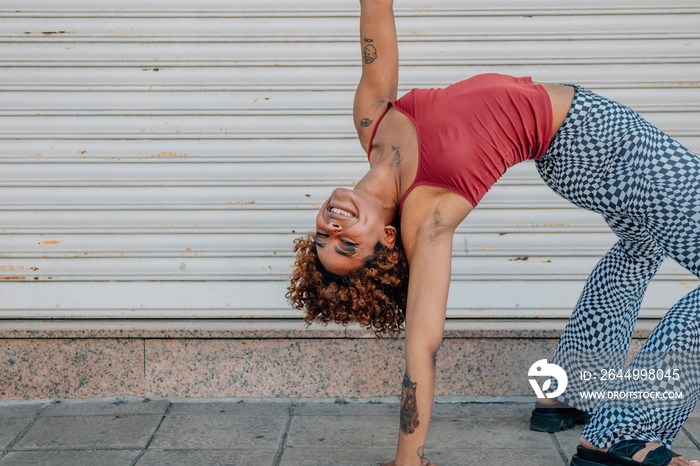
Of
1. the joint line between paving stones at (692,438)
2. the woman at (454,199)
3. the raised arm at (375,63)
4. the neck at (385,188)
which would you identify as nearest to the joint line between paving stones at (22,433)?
the woman at (454,199)

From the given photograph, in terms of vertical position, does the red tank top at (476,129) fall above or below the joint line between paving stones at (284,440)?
above

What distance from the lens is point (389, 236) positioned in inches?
110

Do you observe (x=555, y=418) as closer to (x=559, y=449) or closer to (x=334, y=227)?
(x=559, y=449)

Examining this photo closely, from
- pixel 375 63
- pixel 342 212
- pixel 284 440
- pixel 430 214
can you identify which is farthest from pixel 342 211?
pixel 284 440

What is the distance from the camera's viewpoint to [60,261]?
4000mm

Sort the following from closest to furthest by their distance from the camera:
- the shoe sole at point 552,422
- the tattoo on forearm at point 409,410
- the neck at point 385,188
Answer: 1. the tattoo on forearm at point 409,410
2. the neck at point 385,188
3. the shoe sole at point 552,422

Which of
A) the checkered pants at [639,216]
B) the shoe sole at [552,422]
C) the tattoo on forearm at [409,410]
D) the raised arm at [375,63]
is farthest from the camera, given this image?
the shoe sole at [552,422]

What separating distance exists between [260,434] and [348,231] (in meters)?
1.34

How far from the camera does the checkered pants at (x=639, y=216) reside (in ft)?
8.84

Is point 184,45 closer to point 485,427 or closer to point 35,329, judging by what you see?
point 35,329

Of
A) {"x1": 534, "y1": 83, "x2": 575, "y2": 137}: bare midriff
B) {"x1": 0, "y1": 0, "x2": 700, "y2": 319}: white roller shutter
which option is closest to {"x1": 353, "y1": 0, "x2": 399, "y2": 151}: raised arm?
{"x1": 534, "y1": 83, "x2": 575, "y2": 137}: bare midriff

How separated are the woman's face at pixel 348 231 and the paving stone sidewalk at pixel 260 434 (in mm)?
979

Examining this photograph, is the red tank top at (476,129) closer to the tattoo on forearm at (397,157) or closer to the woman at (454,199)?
the woman at (454,199)

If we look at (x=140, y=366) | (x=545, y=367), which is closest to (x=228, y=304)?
(x=140, y=366)
